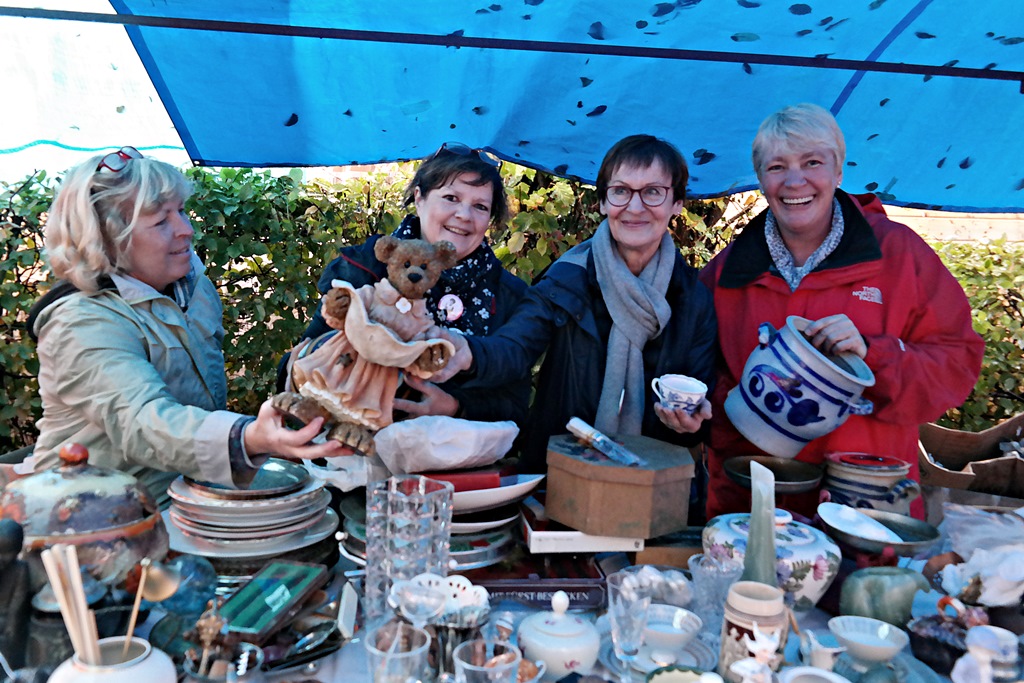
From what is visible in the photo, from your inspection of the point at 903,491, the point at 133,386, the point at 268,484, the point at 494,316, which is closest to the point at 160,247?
the point at 133,386

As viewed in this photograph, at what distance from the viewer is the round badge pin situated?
214cm

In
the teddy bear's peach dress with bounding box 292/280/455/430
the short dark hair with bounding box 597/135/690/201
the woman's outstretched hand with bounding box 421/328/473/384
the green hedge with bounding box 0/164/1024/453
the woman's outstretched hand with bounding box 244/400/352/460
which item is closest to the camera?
the teddy bear's peach dress with bounding box 292/280/455/430

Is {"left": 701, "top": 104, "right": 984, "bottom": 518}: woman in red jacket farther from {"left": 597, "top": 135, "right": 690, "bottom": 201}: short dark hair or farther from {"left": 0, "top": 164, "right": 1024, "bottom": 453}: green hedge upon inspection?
{"left": 0, "top": 164, "right": 1024, "bottom": 453}: green hedge

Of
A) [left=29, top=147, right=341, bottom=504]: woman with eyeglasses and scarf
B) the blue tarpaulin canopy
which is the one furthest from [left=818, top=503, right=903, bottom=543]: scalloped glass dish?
the blue tarpaulin canopy

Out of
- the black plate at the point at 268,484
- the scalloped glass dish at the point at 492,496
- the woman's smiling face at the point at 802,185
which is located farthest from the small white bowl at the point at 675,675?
the woman's smiling face at the point at 802,185

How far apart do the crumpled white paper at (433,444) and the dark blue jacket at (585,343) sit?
559 millimetres

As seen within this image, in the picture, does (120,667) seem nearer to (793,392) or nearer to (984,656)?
(984,656)

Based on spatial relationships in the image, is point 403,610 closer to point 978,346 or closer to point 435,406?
point 435,406

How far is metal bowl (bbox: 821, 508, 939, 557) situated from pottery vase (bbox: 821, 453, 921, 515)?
2.1 inches

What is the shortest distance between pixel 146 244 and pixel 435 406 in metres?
0.98

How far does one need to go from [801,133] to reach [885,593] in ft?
4.79

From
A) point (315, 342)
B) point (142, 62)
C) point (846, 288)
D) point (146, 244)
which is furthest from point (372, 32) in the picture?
point (846, 288)

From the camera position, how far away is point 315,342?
1620mm

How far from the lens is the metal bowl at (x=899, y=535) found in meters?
1.60
